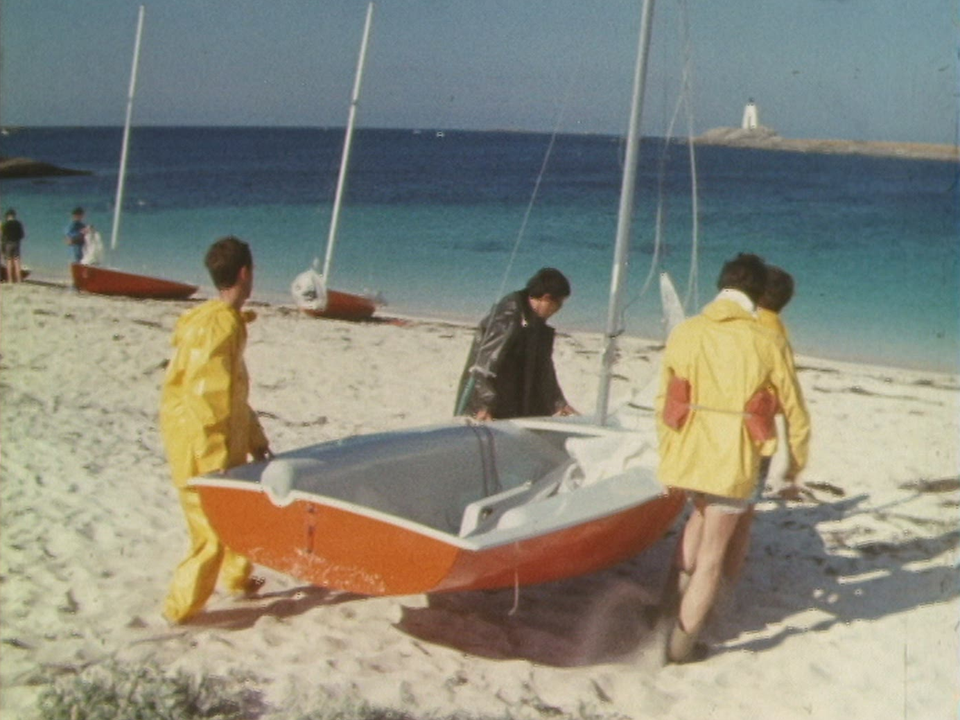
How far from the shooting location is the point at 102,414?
25.9 ft

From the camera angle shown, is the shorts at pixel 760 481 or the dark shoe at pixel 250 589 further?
the dark shoe at pixel 250 589

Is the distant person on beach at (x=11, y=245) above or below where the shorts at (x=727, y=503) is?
above

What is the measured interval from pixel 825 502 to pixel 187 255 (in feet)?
76.5

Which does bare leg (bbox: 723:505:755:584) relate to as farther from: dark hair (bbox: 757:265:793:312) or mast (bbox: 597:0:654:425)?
mast (bbox: 597:0:654:425)

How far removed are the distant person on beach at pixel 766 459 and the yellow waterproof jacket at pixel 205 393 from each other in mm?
2087

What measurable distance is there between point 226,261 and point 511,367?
76.1 inches

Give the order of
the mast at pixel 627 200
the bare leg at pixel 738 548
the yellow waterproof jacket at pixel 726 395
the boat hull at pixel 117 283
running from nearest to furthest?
the yellow waterproof jacket at pixel 726 395
the bare leg at pixel 738 548
the mast at pixel 627 200
the boat hull at pixel 117 283

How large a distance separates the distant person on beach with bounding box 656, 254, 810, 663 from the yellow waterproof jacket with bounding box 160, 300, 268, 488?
1710 mm

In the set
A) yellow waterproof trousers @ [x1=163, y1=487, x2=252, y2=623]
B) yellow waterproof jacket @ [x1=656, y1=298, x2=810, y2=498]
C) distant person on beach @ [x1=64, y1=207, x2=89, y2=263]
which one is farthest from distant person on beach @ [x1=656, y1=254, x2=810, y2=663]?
distant person on beach @ [x1=64, y1=207, x2=89, y2=263]

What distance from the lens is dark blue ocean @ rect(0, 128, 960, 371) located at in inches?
781

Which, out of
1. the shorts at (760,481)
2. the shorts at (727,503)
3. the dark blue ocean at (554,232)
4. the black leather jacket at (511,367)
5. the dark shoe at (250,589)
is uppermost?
the dark blue ocean at (554,232)

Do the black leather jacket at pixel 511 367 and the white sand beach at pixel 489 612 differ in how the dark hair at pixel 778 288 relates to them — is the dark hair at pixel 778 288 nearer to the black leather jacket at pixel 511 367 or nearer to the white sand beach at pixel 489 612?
the black leather jacket at pixel 511 367

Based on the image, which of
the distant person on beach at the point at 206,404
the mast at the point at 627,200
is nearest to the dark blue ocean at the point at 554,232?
the mast at the point at 627,200

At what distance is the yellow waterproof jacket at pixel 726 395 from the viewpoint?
13.0 ft
